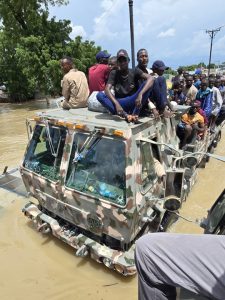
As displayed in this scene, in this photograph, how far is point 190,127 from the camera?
21.4 ft

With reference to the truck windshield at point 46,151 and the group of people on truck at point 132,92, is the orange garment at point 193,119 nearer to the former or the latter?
the group of people on truck at point 132,92

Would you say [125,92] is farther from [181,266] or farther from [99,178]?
[181,266]

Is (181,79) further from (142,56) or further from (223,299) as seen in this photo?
(223,299)

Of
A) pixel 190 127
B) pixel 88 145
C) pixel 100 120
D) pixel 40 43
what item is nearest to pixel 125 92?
pixel 100 120

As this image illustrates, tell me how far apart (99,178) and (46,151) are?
121 centimetres

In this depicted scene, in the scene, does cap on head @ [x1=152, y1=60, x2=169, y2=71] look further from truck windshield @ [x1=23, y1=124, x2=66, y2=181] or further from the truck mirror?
the truck mirror

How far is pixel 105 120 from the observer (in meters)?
3.99

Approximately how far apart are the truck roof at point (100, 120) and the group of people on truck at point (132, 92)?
0.10m

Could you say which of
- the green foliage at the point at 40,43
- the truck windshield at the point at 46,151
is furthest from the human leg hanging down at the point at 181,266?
the green foliage at the point at 40,43

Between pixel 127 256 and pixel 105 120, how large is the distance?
178 cm

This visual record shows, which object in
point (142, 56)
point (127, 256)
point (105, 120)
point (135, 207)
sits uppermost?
point (142, 56)

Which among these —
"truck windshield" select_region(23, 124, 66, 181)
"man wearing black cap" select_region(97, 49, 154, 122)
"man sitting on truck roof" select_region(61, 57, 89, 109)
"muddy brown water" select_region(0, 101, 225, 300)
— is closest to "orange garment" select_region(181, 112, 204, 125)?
"muddy brown water" select_region(0, 101, 225, 300)

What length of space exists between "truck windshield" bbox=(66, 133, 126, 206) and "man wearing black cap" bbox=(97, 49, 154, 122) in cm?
49

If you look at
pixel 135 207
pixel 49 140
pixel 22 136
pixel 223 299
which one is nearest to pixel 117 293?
pixel 135 207
